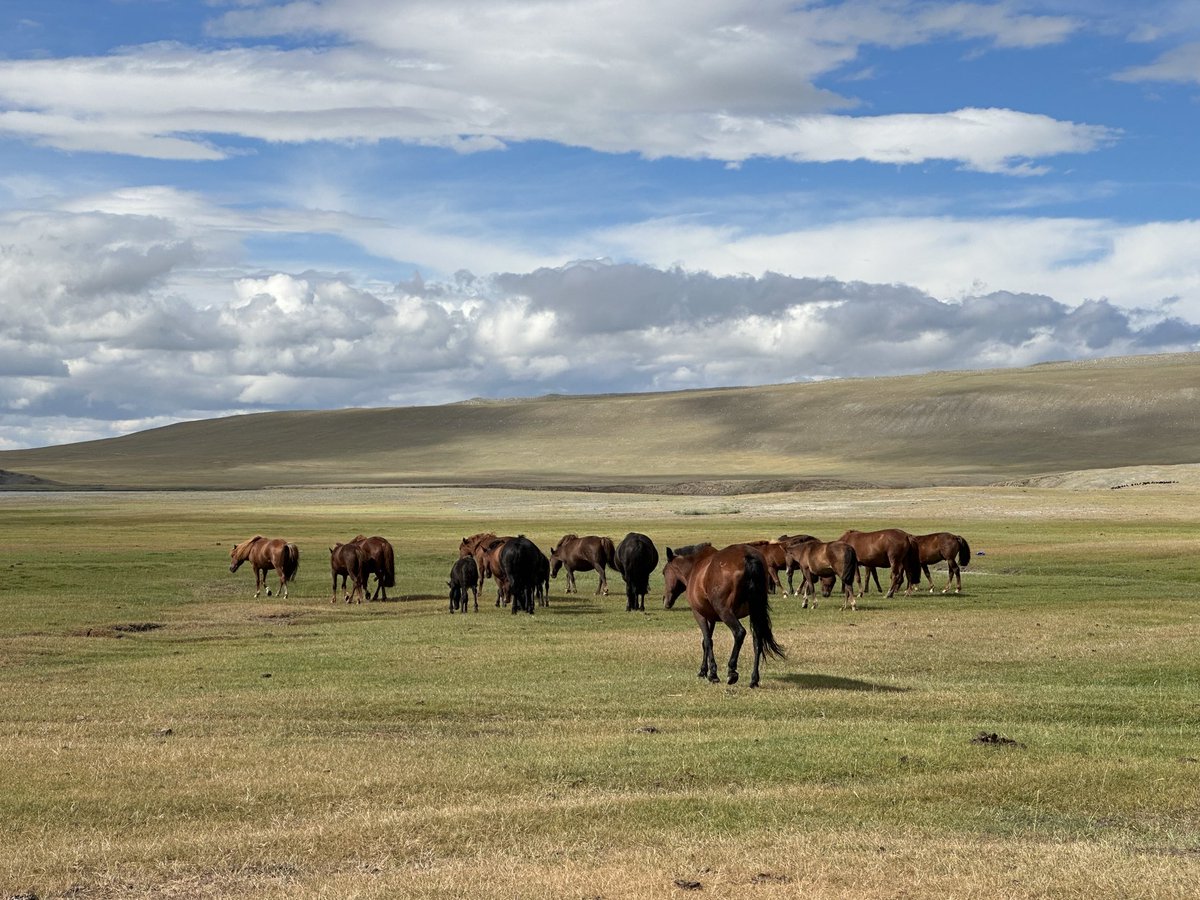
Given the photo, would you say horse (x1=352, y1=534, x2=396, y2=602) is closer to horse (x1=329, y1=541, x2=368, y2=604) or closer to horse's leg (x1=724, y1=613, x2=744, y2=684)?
horse (x1=329, y1=541, x2=368, y2=604)

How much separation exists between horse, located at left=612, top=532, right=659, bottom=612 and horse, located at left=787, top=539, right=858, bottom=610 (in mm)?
3921

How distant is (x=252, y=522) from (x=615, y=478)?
8183 cm

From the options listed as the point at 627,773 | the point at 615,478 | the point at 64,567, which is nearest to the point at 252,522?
the point at 64,567

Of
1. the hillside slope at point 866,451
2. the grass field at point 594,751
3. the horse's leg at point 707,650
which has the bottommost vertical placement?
the grass field at point 594,751

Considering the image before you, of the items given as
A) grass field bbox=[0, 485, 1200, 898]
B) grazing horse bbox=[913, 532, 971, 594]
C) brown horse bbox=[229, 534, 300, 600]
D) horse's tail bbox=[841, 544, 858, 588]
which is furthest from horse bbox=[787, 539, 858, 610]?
brown horse bbox=[229, 534, 300, 600]

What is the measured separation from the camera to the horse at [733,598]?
17.7 metres

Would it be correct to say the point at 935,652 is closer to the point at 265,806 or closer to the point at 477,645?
the point at 477,645

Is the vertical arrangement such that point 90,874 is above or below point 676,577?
below

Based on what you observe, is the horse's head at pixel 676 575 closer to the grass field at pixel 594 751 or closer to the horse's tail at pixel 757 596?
the grass field at pixel 594 751

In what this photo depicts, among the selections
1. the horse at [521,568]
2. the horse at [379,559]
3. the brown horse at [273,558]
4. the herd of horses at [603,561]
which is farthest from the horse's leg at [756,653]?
the brown horse at [273,558]

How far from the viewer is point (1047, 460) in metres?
155

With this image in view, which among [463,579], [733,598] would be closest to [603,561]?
[463,579]

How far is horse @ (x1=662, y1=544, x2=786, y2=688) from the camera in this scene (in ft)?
58.1

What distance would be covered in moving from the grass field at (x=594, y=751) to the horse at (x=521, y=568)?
116cm
